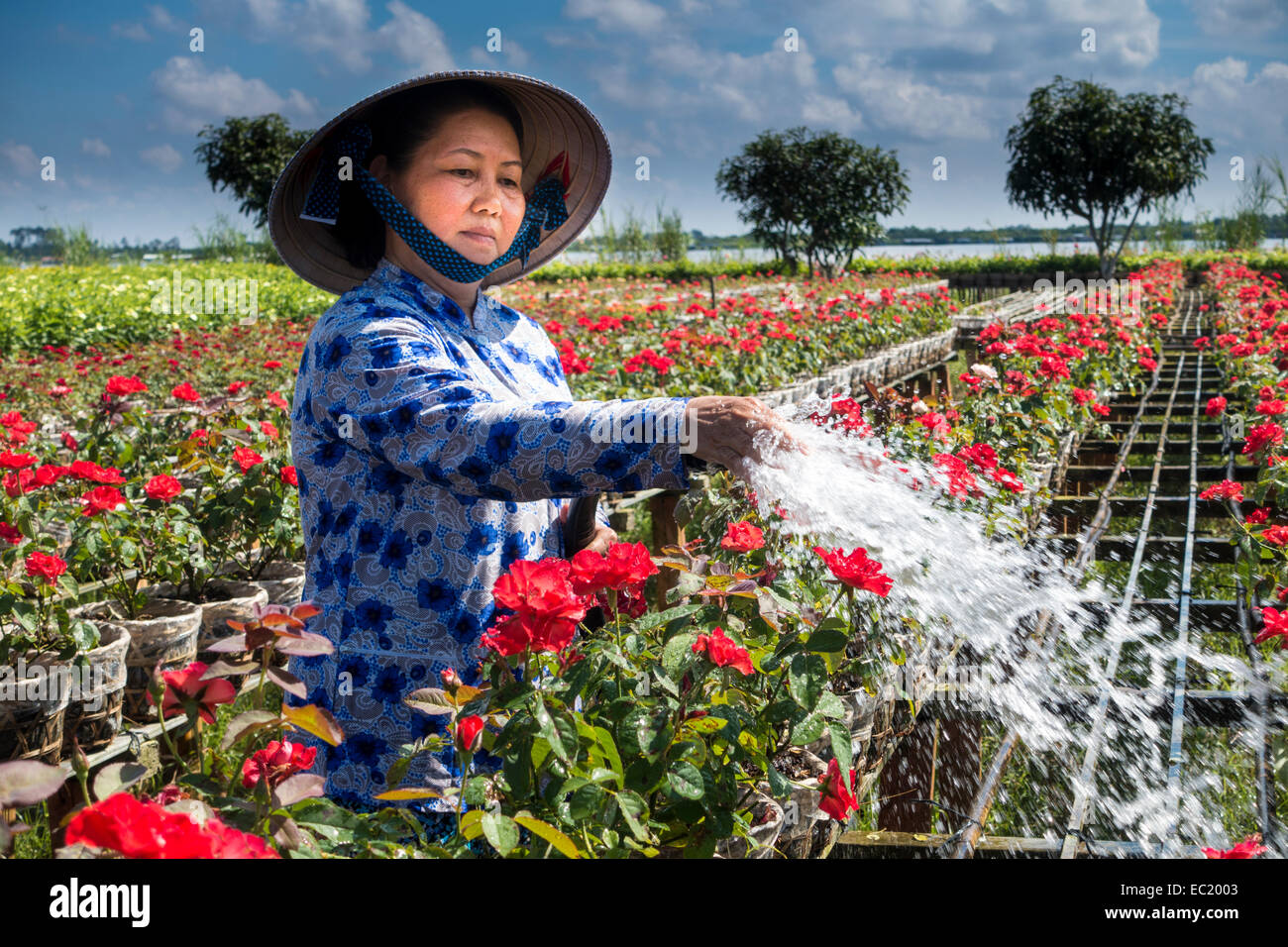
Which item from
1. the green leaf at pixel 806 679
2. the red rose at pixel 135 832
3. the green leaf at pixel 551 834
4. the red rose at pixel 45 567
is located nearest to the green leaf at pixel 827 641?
the green leaf at pixel 806 679

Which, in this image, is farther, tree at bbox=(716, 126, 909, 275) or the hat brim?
tree at bbox=(716, 126, 909, 275)

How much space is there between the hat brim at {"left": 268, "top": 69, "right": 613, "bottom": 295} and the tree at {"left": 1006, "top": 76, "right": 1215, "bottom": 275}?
859 inches

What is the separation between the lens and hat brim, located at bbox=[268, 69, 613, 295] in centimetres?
147

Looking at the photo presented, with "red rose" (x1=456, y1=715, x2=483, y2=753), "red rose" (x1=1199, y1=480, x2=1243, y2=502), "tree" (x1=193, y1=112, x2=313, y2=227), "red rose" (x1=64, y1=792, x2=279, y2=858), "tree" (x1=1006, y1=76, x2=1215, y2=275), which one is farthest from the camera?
"tree" (x1=193, y1=112, x2=313, y2=227)

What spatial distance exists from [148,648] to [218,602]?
299 mm

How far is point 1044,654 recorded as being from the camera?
234 cm

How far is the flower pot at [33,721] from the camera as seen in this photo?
221cm

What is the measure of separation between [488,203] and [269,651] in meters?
0.78

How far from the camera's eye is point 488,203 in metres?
1.44

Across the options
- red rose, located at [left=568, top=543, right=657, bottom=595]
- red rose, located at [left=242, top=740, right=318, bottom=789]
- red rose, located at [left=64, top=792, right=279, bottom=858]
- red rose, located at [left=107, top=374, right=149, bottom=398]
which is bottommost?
red rose, located at [left=242, top=740, right=318, bottom=789]

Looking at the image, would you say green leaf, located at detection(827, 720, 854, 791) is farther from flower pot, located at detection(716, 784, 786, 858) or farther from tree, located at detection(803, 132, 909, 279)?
tree, located at detection(803, 132, 909, 279)

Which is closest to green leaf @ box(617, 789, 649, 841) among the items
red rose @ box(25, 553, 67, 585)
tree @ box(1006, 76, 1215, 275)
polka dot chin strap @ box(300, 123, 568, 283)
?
polka dot chin strap @ box(300, 123, 568, 283)

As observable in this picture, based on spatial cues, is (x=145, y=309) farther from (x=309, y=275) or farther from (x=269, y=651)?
(x=269, y=651)

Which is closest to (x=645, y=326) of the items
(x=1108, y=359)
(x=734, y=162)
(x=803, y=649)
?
(x=1108, y=359)
